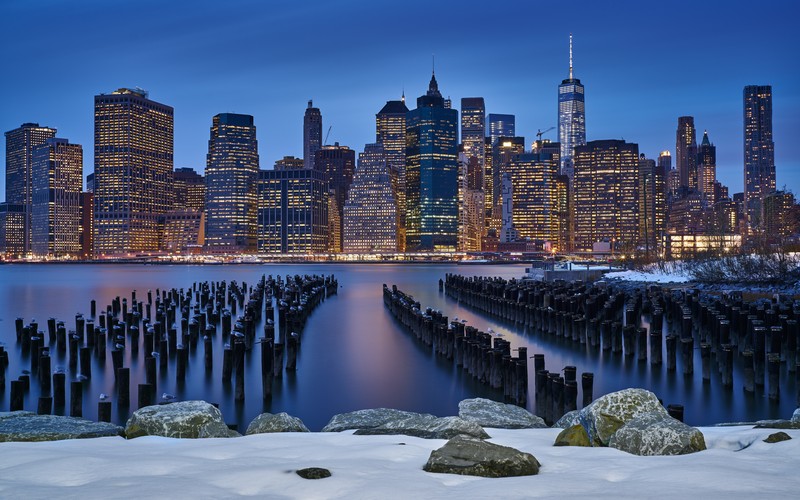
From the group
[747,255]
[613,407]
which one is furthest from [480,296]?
[613,407]

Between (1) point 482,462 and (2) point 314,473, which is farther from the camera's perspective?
(1) point 482,462

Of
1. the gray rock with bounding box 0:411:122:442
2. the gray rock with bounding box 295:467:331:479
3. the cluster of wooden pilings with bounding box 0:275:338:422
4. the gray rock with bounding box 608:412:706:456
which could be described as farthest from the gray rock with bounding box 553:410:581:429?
the cluster of wooden pilings with bounding box 0:275:338:422

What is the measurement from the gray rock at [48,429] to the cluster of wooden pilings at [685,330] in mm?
15404

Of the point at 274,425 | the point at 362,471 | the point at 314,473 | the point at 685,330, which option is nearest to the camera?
the point at 314,473

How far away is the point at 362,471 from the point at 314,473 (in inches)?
21.1

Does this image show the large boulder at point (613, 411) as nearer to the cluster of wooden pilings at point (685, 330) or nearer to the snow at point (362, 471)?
the snow at point (362, 471)

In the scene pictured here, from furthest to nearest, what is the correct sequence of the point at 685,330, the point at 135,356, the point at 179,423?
the point at 135,356
the point at 685,330
the point at 179,423

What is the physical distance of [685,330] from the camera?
25.5 m

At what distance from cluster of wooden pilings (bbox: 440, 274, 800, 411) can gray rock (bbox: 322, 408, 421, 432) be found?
10.7 metres

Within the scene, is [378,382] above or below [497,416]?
below

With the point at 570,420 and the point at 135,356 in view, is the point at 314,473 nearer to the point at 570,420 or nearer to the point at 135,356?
the point at 570,420

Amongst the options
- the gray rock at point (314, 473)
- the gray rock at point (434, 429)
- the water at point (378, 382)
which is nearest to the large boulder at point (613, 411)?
the gray rock at point (434, 429)

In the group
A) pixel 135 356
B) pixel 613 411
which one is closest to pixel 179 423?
pixel 613 411

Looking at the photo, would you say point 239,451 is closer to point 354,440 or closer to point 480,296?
point 354,440
